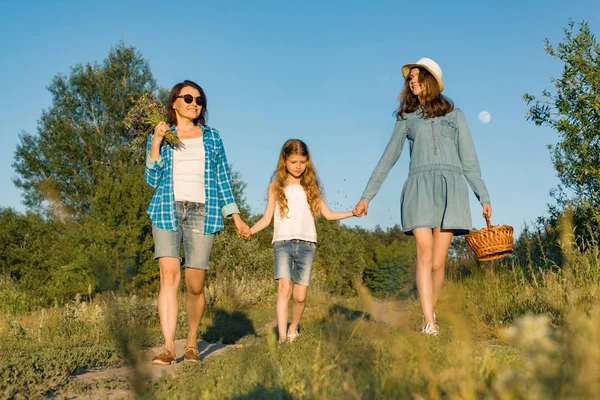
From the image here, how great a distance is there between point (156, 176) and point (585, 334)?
15.6ft

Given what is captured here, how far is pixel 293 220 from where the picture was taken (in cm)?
670

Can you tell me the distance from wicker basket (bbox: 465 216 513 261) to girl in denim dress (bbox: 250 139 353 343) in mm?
1329

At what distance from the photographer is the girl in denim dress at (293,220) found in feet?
21.5

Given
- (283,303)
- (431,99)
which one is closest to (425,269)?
(283,303)

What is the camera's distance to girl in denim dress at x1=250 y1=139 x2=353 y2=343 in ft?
21.5

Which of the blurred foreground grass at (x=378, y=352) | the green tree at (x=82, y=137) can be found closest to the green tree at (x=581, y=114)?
the blurred foreground grass at (x=378, y=352)

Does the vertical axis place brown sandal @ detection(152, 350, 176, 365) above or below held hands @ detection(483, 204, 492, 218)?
below

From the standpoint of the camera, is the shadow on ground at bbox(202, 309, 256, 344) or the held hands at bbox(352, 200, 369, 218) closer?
the held hands at bbox(352, 200, 369, 218)

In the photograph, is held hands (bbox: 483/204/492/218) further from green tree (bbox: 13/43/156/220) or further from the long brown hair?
green tree (bbox: 13/43/156/220)

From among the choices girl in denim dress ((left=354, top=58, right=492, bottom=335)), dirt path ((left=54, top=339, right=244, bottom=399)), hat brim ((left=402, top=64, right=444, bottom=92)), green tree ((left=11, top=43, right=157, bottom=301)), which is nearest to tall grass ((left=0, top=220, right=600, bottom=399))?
dirt path ((left=54, top=339, right=244, bottom=399))

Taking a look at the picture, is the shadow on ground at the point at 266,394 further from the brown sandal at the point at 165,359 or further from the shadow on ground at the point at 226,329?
the shadow on ground at the point at 226,329

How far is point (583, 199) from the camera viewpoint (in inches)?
382

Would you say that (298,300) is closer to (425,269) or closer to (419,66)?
(425,269)

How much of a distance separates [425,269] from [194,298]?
2.20 m
